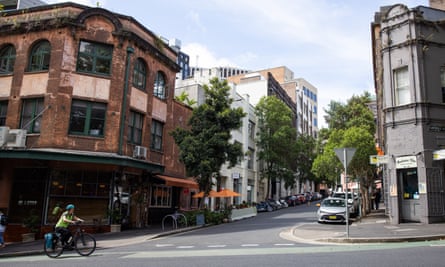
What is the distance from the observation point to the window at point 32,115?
1984cm

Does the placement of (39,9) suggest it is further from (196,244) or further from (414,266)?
(414,266)

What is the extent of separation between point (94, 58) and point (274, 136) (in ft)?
91.2

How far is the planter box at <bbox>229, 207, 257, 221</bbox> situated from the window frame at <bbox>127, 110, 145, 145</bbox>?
9.24 metres

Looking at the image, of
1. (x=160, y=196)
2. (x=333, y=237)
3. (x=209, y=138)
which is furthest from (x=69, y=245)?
(x=160, y=196)

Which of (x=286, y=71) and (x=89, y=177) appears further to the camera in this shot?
(x=286, y=71)

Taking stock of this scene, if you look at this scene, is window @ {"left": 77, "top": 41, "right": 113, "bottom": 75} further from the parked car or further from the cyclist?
the parked car

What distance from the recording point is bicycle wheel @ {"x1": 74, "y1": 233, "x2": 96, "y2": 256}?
12.5 m

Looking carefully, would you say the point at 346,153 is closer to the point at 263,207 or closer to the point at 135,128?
the point at 135,128

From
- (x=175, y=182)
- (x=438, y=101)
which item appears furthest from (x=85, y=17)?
(x=438, y=101)

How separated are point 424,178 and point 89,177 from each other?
16.3m

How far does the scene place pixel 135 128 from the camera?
22.4 metres

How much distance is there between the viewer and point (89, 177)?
66.1 feet

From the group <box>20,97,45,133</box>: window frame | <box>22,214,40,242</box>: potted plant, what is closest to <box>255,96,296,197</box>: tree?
<box>20,97,45,133</box>: window frame

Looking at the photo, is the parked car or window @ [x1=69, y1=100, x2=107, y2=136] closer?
window @ [x1=69, y1=100, x2=107, y2=136]
